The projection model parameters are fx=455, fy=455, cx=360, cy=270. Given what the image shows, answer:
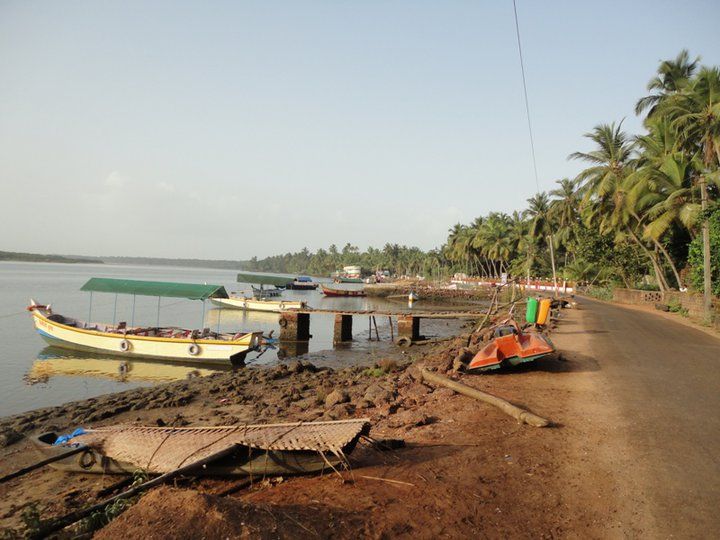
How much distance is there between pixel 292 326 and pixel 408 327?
7.22m

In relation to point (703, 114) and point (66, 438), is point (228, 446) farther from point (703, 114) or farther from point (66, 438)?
point (703, 114)

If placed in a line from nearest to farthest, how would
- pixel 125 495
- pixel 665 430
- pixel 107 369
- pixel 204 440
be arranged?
1. pixel 125 495
2. pixel 204 440
3. pixel 665 430
4. pixel 107 369

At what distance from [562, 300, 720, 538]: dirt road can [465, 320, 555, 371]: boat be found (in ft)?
4.58

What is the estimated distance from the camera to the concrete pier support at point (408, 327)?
2786 centimetres

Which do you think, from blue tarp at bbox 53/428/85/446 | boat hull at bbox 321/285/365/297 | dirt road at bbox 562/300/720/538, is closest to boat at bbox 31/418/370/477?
blue tarp at bbox 53/428/85/446

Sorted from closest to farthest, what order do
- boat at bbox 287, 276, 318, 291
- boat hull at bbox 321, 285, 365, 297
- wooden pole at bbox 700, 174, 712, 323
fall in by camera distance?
1. wooden pole at bbox 700, 174, 712, 323
2. boat hull at bbox 321, 285, 365, 297
3. boat at bbox 287, 276, 318, 291

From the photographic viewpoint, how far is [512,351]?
10.9 m

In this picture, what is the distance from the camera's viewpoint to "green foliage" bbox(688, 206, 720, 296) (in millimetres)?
20577

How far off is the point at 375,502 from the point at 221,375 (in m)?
14.6

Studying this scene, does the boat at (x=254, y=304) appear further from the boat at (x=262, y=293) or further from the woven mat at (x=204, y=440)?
the woven mat at (x=204, y=440)

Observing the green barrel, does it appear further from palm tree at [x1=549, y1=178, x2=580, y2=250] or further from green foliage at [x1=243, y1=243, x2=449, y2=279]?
green foliage at [x1=243, y1=243, x2=449, y2=279]

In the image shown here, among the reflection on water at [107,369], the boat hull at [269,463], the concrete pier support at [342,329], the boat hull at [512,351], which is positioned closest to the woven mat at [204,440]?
the boat hull at [269,463]

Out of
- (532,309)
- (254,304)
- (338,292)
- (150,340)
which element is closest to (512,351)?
(532,309)

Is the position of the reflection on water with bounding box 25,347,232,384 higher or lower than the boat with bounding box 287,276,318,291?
lower
